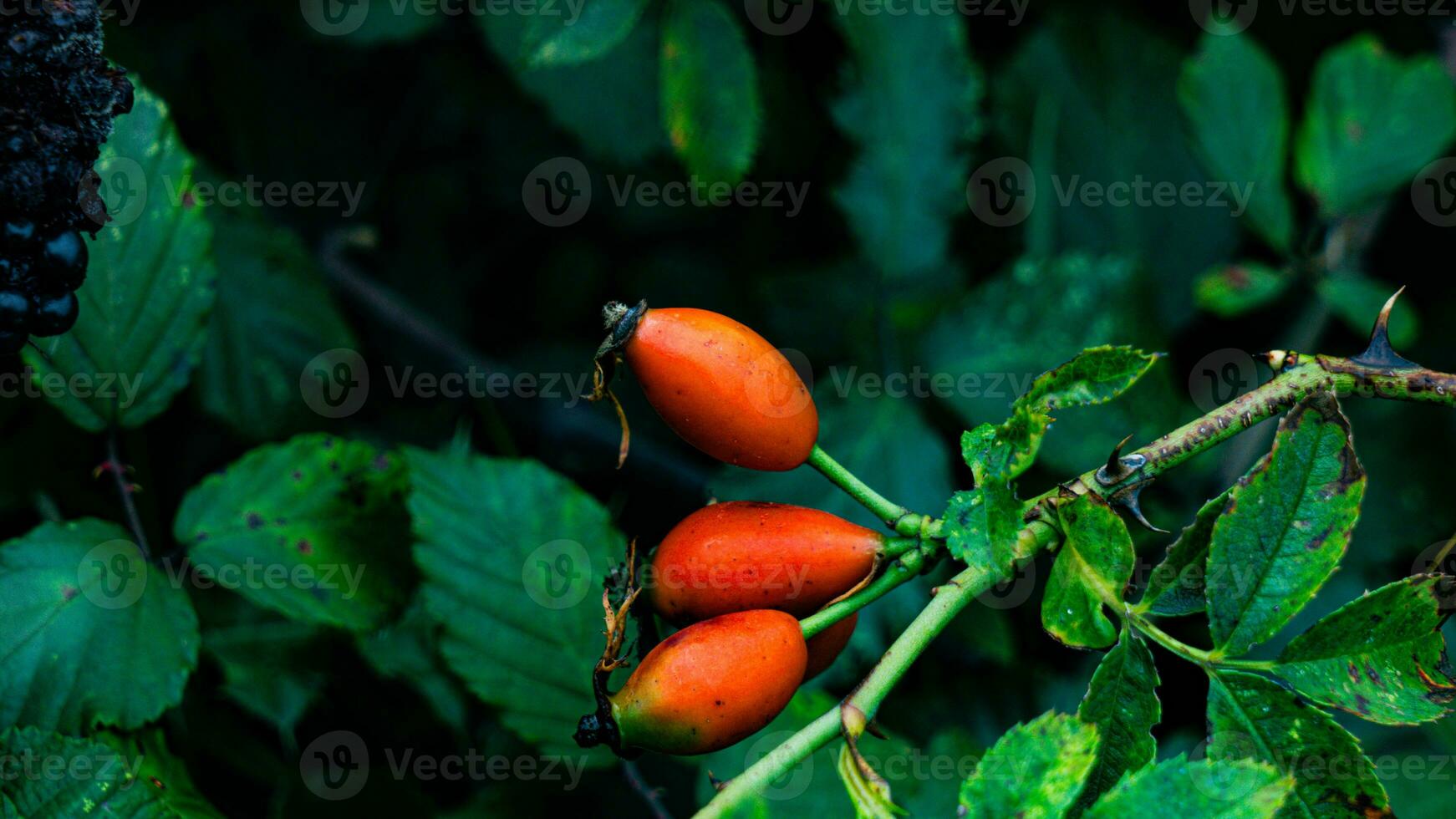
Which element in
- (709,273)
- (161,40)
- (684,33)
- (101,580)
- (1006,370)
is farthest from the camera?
(709,273)

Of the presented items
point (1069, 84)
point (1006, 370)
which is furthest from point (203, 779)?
point (1069, 84)

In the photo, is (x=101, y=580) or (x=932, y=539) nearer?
(x=932, y=539)

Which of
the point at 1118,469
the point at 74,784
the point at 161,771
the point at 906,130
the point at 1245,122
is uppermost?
the point at 1245,122

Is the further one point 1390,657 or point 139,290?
point 139,290

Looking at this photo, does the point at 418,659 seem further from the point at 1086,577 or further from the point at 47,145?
the point at 1086,577

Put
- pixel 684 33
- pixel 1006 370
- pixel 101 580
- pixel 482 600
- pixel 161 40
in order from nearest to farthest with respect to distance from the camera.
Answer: pixel 101 580 < pixel 482 600 < pixel 684 33 < pixel 1006 370 < pixel 161 40

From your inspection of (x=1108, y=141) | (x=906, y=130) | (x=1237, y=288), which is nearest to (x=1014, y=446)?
(x=906, y=130)

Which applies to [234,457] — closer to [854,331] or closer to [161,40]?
[161,40]
